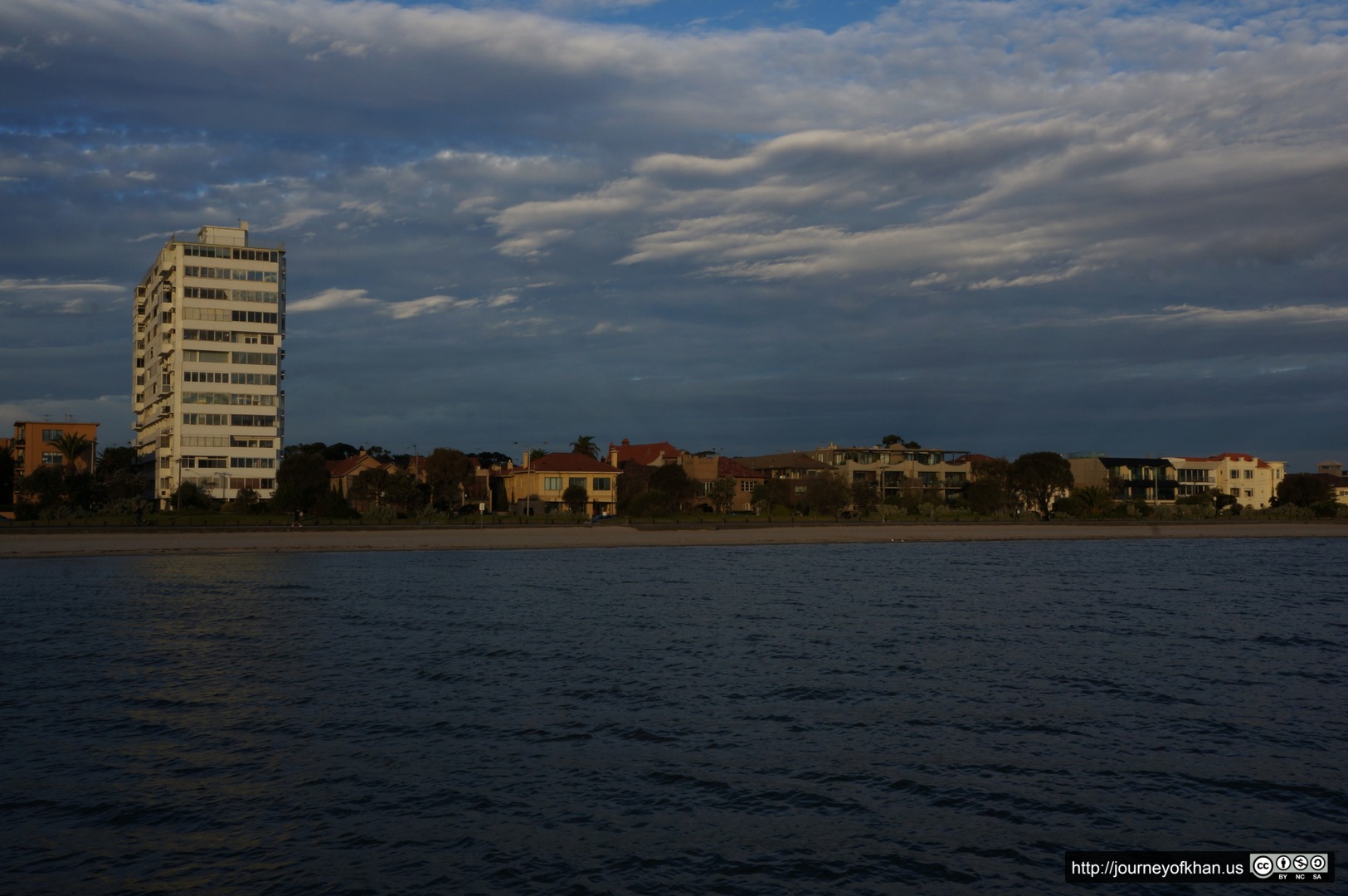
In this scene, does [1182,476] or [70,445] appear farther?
[1182,476]

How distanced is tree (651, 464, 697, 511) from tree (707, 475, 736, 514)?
3202 millimetres

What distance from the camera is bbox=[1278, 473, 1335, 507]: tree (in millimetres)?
160625

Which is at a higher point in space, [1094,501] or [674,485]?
[674,485]

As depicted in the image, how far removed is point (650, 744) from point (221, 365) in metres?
123

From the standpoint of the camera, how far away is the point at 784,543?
89.0 meters

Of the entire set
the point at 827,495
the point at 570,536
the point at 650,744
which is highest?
the point at 827,495

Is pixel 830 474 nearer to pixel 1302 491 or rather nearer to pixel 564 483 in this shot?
pixel 564 483

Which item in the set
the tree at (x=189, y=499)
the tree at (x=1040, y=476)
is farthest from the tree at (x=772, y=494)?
the tree at (x=189, y=499)

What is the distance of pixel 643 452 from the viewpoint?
523ft

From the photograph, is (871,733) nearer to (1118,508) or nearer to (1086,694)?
(1086,694)

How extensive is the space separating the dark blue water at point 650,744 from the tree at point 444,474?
85766mm

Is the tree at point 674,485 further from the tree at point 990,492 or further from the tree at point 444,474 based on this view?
the tree at point 990,492

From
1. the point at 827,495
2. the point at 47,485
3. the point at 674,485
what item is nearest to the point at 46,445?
the point at 47,485

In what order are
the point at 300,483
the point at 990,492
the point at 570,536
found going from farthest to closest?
the point at 990,492 < the point at 300,483 < the point at 570,536
